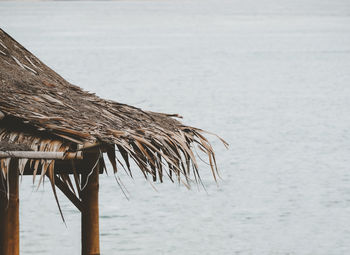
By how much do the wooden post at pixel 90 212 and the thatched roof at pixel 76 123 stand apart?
0.24 meters

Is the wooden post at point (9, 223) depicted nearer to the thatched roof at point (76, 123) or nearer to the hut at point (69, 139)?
the hut at point (69, 139)

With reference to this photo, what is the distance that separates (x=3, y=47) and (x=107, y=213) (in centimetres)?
455

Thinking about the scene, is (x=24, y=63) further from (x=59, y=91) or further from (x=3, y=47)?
(x=59, y=91)

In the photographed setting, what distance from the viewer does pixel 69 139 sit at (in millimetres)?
3082

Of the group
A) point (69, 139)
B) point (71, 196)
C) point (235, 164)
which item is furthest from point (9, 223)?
point (235, 164)

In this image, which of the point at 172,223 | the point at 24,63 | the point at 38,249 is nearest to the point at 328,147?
the point at 172,223

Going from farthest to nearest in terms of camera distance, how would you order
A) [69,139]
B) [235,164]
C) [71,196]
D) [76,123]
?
[235,164] < [71,196] < [76,123] < [69,139]

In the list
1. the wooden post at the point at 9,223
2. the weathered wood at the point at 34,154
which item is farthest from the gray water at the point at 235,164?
the weathered wood at the point at 34,154

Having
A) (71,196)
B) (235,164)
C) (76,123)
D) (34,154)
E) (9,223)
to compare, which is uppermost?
(235,164)

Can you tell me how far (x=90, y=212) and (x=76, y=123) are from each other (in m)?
0.56

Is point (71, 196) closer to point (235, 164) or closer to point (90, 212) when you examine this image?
point (90, 212)

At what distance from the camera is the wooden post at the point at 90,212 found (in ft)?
11.8

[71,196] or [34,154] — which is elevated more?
[34,154]

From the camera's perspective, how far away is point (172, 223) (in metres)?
8.04
